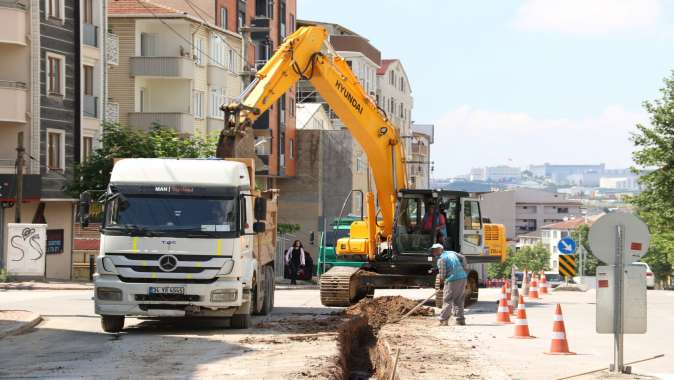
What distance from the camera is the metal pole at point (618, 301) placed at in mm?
15539

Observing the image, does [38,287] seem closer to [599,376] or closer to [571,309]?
[571,309]

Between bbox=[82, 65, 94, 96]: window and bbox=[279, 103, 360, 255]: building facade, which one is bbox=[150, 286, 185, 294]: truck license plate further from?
bbox=[279, 103, 360, 255]: building facade

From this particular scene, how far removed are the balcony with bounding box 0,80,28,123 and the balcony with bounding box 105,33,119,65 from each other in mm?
7785

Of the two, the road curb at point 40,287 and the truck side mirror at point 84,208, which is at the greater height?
the truck side mirror at point 84,208

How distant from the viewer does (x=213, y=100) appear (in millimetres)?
65125

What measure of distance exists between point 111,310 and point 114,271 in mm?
611

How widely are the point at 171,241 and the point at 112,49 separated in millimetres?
34020

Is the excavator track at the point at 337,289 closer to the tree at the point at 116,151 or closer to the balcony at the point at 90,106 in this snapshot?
the tree at the point at 116,151

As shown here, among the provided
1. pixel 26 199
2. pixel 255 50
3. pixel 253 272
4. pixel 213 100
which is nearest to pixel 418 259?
pixel 253 272

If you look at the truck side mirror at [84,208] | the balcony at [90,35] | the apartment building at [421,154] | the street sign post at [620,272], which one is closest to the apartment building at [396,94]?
the apartment building at [421,154]

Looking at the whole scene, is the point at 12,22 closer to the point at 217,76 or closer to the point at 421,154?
the point at 217,76

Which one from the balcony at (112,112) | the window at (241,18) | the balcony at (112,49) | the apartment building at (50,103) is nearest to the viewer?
the apartment building at (50,103)

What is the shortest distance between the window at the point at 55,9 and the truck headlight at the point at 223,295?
92.8ft

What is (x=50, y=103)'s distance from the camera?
47.4 m
